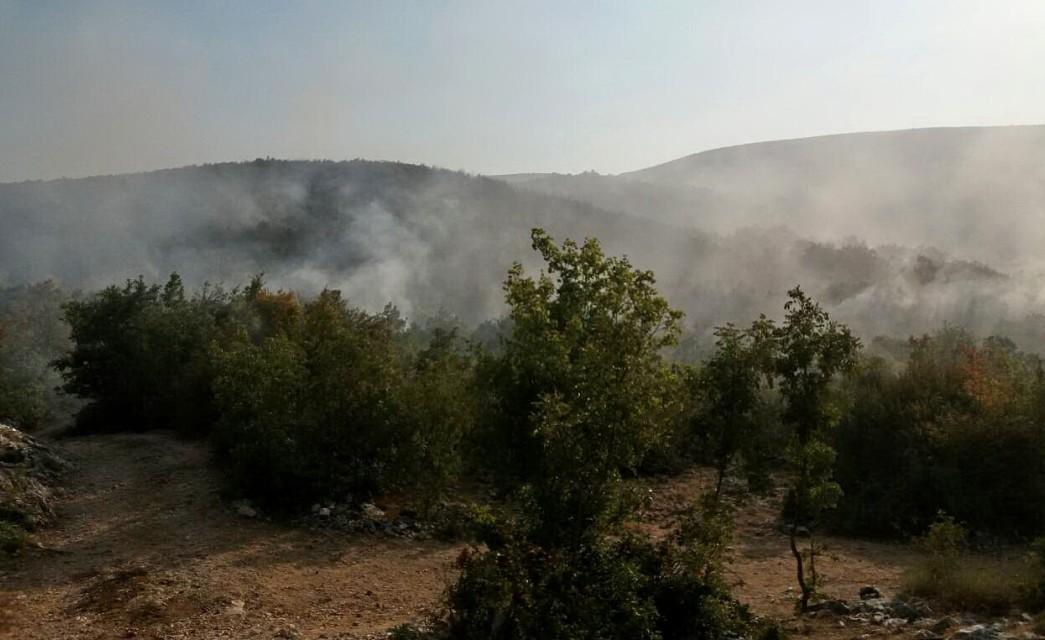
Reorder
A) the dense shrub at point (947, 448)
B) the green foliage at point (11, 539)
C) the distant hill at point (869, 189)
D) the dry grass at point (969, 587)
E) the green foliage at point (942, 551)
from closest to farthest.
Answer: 1. the dry grass at point (969, 587)
2. the green foliage at point (942, 551)
3. the green foliage at point (11, 539)
4. the dense shrub at point (947, 448)
5. the distant hill at point (869, 189)

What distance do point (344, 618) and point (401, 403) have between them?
221 inches

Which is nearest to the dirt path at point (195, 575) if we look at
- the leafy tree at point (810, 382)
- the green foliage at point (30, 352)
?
the leafy tree at point (810, 382)

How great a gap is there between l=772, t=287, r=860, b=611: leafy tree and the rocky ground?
1578 millimetres

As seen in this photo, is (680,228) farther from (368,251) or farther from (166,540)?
(166,540)

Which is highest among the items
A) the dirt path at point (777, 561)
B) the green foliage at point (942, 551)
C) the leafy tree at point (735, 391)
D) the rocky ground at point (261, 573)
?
the leafy tree at point (735, 391)

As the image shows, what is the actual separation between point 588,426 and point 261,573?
6.27m

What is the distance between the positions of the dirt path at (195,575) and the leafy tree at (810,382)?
4976 millimetres

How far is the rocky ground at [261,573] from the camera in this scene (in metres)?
8.62

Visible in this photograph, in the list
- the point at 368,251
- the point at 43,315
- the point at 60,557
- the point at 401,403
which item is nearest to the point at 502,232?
the point at 368,251

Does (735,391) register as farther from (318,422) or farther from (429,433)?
(318,422)

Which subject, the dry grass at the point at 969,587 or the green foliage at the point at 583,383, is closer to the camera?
the green foliage at the point at 583,383

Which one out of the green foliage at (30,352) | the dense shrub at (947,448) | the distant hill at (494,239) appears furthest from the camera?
the distant hill at (494,239)

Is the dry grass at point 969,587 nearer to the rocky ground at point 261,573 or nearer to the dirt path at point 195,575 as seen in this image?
the rocky ground at point 261,573

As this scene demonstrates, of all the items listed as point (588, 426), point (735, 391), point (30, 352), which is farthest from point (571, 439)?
point (30, 352)
